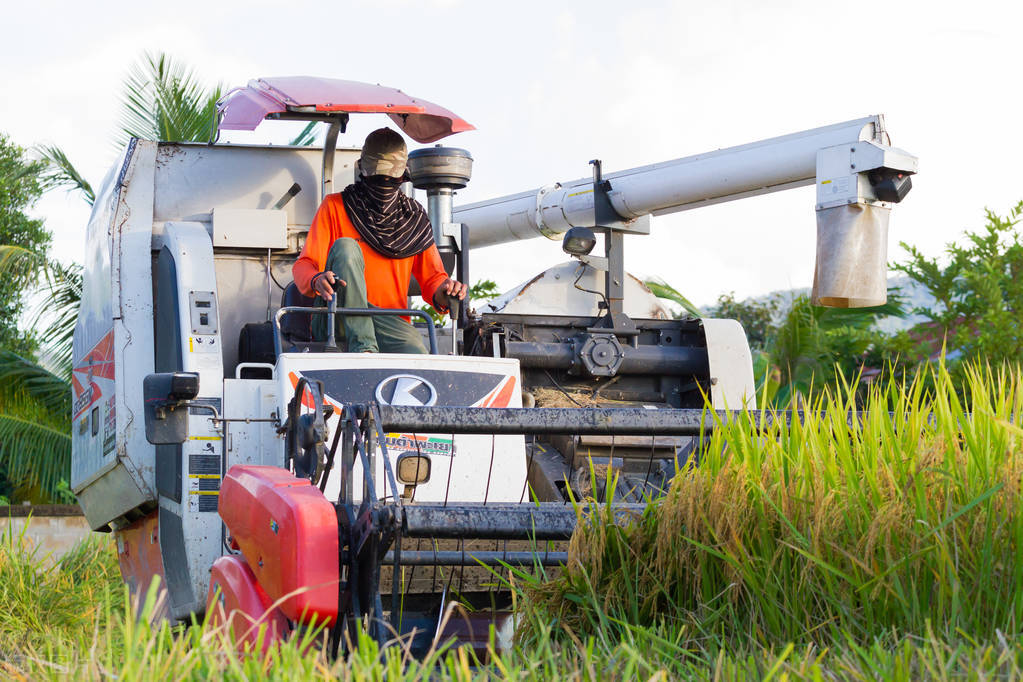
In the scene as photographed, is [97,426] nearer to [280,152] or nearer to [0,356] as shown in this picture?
[280,152]

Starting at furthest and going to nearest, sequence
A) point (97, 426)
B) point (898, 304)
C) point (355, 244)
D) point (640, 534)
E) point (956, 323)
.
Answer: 1. point (956, 323)
2. point (898, 304)
3. point (97, 426)
4. point (355, 244)
5. point (640, 534)

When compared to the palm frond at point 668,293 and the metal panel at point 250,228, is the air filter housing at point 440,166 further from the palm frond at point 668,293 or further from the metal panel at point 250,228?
the palm frond at point 668,293

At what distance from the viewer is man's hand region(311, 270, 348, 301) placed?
575cm

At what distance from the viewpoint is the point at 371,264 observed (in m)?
6.37

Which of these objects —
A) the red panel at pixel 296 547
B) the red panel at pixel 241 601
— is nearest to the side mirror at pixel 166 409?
the red panel at pixel 241 601

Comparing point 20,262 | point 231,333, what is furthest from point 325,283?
point 20,262

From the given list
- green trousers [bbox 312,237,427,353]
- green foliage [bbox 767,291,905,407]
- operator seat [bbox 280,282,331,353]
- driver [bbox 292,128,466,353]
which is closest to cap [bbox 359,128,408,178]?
driver [bbox 292,128,466,353]

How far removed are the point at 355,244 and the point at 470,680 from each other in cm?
335

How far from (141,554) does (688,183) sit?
14.8 ft

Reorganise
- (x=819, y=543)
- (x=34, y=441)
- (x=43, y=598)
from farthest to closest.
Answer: (x=34, y=441)
(x=43, y=598)
(x=819, y=543)

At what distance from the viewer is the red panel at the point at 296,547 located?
11.9 ft

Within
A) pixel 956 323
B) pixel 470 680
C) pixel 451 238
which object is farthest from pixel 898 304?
pixel 470 680

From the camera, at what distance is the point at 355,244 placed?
6.00 meters

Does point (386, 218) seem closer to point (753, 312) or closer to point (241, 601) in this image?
point (241, 601)
